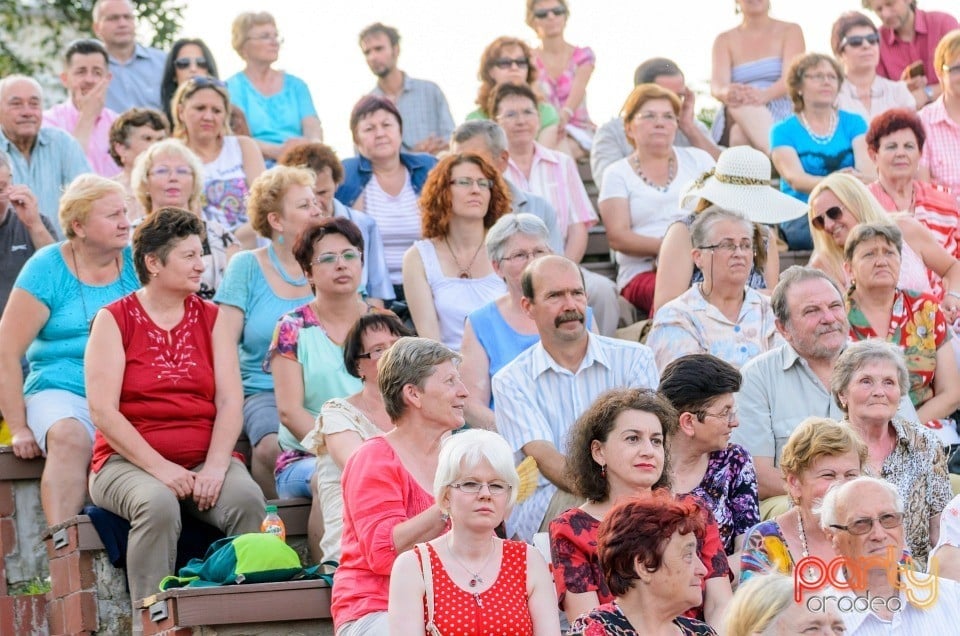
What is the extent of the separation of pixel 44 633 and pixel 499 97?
4.39m

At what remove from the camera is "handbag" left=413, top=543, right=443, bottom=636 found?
5.75 m

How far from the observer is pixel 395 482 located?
6.31 m

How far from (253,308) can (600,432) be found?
2.94m

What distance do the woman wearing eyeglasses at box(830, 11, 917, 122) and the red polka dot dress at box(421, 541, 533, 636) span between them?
6.49 m

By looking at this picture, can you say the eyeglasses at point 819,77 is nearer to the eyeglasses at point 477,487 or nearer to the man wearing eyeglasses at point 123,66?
the man wearing eyeglasses at point 123,66

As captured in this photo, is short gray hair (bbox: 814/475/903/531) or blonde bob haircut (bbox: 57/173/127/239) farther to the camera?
blonde bob haircut (bbox: 57/173/127/239)

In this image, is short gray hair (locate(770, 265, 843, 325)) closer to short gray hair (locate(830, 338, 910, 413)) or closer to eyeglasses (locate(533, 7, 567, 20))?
short gray hair (locate(830, 338, 910, 413))

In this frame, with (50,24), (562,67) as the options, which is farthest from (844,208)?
(50,24)

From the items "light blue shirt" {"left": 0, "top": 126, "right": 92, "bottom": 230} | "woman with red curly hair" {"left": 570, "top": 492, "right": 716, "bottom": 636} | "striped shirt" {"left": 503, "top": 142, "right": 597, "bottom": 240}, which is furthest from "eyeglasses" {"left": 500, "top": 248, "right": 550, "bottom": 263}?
"light blue shirt" {"left": 0, "top": 126, "right": 92, "bottom": 230}

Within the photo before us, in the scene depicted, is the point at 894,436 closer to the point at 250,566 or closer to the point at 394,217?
the point at 250,566

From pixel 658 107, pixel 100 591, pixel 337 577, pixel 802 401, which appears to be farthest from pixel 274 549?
pixel 658 107

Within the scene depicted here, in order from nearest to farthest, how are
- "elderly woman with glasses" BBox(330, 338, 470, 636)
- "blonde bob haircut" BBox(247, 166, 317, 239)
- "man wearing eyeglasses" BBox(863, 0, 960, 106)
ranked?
"elderly woman with glasses" BBox(330, 338, 470, 636), "blonde bob haircut" BBox(247, 166, 317, 239), "man wearing eyeglasses" BBox(863, 0, 960, 106)

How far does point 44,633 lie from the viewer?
7.78 metres

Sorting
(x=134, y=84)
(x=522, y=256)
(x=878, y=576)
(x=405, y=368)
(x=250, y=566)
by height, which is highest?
(x=134, y=84)
